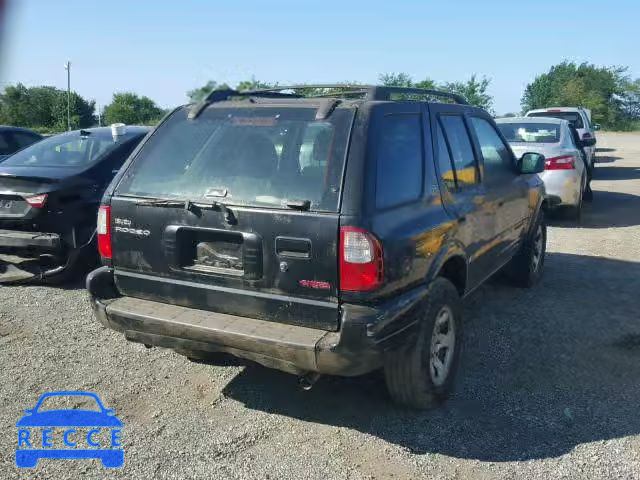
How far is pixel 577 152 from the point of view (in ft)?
32.0

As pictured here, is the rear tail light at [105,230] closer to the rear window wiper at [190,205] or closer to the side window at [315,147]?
the rear window wiper at [190,205]

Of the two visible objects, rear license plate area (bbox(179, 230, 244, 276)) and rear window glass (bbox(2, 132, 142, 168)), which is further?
rear window glass (bbox(2, 132, 142, 168))

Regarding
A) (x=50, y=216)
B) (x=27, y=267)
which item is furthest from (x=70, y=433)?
(x=27, y=267)

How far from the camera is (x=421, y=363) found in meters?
3.42

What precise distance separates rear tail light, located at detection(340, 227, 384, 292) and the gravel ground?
3.10ft

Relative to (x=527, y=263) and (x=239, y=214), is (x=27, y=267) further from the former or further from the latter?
(x=527, y=263)

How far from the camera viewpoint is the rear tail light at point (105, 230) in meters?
3.66

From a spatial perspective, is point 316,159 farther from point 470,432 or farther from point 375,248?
point 470,432

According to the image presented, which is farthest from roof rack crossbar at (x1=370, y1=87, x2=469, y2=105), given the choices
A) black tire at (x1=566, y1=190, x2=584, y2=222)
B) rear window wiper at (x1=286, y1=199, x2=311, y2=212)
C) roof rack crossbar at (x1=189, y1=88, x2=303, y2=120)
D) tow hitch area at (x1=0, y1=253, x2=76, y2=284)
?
black tire at (x1=566, y1=190, x2=584, y2=222)

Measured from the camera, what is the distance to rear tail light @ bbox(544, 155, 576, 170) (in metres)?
9.27

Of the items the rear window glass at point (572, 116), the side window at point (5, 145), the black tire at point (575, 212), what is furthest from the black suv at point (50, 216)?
the rear window glass at point (572, 116)

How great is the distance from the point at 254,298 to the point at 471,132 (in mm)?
2296

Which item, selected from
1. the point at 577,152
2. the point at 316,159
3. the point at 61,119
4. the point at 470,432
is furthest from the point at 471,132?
the point at 61,119

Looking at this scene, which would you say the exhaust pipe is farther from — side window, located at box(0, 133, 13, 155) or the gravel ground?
side window, located at box(0, 133, 13, 155)
